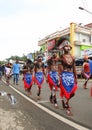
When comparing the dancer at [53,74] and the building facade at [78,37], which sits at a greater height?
the building facade at [78,37]

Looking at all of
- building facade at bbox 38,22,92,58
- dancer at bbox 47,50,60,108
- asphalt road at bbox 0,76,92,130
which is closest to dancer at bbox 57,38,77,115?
asphalt road at bbox 0,76,92,130

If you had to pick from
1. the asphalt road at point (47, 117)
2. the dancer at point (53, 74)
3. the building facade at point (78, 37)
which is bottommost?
the asphalt road at point (47, 117)

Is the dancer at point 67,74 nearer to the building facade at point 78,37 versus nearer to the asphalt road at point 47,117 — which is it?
the asphalt road at point 47,117

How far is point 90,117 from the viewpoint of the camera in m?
9.34

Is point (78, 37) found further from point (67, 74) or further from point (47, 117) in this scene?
point (47, 117)

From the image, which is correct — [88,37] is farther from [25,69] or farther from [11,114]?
[11,114]

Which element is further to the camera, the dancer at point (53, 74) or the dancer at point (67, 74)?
the dancer at point (53, 74)

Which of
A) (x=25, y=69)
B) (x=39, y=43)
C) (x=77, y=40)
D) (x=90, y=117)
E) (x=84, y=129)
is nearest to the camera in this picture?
(x=84, y=129)

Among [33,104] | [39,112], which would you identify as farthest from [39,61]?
[39,112]

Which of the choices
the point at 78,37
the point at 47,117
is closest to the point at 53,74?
the point at 47,117

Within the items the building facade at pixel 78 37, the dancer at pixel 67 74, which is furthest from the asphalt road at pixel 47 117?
the building facade at pixel 78 37

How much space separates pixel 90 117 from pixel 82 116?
0.88 feet

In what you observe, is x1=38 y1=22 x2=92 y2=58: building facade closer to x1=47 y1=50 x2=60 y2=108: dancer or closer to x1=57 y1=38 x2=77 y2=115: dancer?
x1=47 y1=50 x2=60 y2=108: dancer

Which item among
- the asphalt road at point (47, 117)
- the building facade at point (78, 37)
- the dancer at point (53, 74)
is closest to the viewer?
the asphalt road at point (47, 117)
